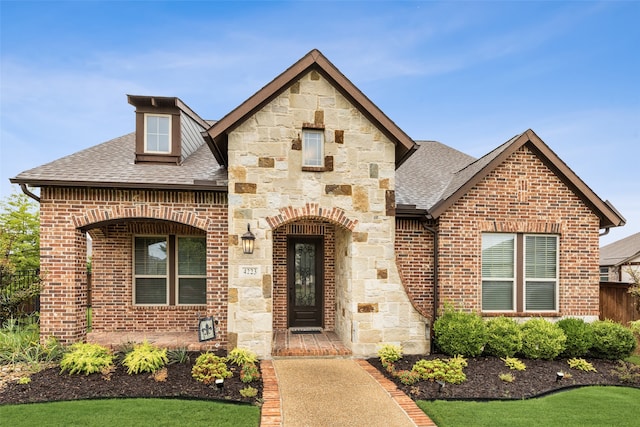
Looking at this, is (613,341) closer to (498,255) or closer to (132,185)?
(498,255)

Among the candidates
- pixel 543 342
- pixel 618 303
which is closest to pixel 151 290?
pixel 543 342

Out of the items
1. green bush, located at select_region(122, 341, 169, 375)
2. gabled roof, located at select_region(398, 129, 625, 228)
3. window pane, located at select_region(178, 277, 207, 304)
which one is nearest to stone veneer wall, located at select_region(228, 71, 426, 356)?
green bush, located at select_region(122, 341, 169, 375)

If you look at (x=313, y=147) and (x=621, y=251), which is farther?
(x=621, y=251)

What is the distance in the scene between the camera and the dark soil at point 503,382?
593 centimetres

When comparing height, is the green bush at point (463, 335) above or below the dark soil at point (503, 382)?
above

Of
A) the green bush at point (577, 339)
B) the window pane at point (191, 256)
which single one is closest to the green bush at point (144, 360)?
the window pane at point (191, 256)

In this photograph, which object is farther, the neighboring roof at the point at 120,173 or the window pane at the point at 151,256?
the window pane at the point at 151,256

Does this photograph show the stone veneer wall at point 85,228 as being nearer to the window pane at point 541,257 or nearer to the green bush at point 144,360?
the green bush at point 144,360

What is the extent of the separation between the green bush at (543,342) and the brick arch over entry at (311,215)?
4.69 m

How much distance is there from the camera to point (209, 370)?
630 cm

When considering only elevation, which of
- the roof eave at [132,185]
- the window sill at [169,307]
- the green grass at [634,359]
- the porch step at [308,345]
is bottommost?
the green grass at [634,359]

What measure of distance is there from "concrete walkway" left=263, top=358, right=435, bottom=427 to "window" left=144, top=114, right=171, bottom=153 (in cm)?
630

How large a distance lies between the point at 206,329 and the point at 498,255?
23.4ft

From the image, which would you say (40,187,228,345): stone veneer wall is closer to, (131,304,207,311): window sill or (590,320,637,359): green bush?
(131,304,207,311): window sill
